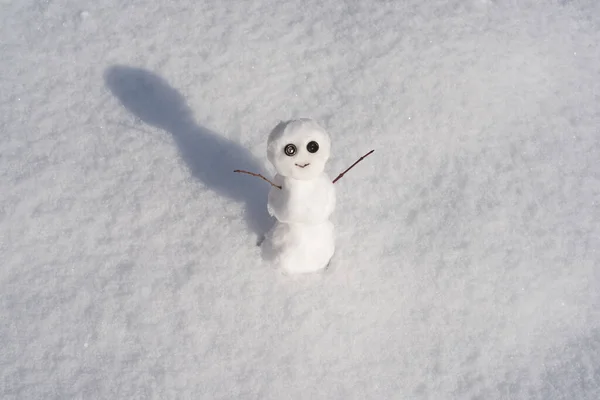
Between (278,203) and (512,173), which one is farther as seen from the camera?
(512,173)

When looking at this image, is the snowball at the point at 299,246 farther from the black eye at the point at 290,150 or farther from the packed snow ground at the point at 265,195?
the black eye at the point at 290,150

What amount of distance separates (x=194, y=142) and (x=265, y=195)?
26cm

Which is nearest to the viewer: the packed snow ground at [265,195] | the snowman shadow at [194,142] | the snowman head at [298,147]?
the snowman head at [298,147]

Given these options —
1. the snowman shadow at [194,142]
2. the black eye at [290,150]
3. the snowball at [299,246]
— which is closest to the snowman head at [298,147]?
the black eye at [290,150]

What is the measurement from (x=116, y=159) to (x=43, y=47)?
1.61ft

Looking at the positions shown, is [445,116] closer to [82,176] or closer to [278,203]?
[278,203]

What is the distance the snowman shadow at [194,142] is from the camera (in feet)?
5.00

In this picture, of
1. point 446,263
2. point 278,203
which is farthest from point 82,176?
point 446,263

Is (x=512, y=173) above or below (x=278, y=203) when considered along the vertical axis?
below

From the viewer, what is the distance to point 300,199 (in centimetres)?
121

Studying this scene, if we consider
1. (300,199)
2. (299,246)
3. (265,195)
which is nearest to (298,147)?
(300,199)

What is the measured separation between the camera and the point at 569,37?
72.1 inches

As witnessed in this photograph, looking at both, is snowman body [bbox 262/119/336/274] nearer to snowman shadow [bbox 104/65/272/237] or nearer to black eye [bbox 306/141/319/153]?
black eye [bbox 306/141/319/153]

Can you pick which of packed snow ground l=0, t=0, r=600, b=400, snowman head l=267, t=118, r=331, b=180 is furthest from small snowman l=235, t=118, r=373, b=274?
packed snow ground l=0, t=0, r=600, b=400
